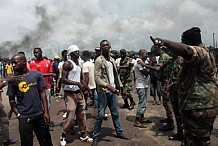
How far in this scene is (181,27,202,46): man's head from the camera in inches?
131

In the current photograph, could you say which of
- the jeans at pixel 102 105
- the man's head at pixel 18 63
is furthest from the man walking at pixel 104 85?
the man's head at pixel 18 63

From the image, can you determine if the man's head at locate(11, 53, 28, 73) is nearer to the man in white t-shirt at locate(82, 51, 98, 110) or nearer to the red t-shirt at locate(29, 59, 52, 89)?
the red t-shirt at locate(29, 59, 52, 89)

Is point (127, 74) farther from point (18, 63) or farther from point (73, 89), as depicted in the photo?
point (18, 63)

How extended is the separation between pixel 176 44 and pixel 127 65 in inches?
242

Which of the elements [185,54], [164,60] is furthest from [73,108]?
[185,54]

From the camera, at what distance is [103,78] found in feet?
17.7

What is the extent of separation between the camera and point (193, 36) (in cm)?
331

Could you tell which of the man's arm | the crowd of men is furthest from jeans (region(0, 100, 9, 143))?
the man's arm

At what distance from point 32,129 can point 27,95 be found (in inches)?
20.3

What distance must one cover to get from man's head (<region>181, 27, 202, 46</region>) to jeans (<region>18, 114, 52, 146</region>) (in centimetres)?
235

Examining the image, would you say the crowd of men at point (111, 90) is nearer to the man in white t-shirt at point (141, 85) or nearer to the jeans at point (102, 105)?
the jeans at point (102, 105)

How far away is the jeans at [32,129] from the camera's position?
3865 millimetres

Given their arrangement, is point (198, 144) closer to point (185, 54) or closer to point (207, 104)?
point (207, 104)

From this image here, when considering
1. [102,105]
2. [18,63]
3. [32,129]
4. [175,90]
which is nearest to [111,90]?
[102,105]
